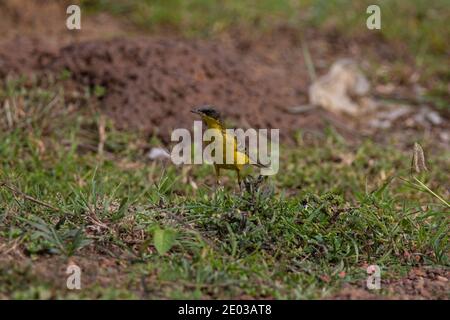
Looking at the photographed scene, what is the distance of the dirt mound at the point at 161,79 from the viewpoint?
6867 mm

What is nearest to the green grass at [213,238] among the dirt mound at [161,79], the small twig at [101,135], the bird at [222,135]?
the bird at [222,135]

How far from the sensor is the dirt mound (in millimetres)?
6867

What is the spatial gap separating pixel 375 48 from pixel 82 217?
5744 millimetres

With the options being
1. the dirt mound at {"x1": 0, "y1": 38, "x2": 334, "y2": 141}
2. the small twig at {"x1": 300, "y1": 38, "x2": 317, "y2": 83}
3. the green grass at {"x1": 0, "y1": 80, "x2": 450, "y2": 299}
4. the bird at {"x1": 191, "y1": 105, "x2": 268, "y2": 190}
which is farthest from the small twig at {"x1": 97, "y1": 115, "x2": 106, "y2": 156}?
the small twig at {"x1": 300, "y1": 38, "x2": 317, "y2": 83}

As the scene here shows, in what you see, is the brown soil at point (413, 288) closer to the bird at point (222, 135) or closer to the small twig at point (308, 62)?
the bird at point (222, 135)

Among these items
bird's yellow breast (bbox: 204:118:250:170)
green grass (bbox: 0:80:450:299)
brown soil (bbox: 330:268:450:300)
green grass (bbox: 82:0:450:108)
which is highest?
green grass (bbox: 82:0:450:108)

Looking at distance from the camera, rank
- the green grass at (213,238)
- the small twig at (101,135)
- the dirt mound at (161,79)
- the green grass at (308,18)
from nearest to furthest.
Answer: the green grass at (213,238)
the small twig at (101,135)
the dirt mound at (161,79)
the green grass at (308,18)

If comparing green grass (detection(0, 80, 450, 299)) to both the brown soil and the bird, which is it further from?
the bird

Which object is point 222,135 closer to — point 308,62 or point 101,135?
point 101,135

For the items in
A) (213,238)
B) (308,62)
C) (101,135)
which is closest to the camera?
(213,238)

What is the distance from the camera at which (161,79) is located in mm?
7035

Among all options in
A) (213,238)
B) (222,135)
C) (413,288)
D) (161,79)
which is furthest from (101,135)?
(413,288)
